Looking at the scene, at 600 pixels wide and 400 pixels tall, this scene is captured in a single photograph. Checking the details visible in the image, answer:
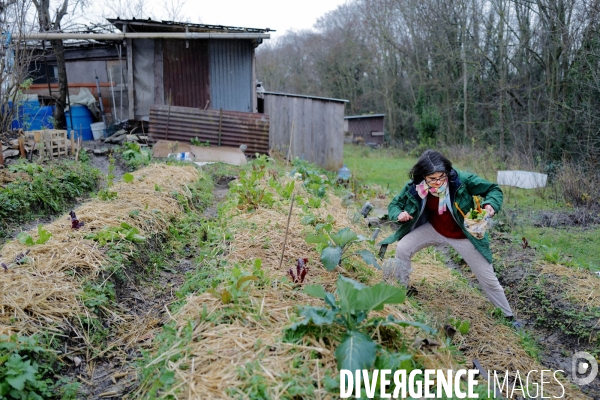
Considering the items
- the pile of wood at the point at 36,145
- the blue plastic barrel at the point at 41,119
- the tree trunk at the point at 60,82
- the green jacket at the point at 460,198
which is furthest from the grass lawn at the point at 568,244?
the tree trunk at the point at 60,82

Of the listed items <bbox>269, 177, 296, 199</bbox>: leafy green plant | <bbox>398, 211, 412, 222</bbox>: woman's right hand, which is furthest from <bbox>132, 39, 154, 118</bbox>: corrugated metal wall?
<bbox>398, 211, 412, 222</bbox>: woman's right hand

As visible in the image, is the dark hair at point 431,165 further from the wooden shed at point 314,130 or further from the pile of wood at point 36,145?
the wooden shed at point 314,130

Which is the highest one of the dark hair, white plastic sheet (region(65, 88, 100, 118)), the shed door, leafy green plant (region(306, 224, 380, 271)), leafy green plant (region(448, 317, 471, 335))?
the shed door

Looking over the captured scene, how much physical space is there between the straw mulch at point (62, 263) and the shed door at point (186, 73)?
8881 millimetres

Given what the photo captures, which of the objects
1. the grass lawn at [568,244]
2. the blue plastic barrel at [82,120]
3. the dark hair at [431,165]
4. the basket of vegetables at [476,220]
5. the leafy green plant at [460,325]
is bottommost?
the grass lawn at [568,244]

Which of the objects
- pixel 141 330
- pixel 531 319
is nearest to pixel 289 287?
pixel 141 330

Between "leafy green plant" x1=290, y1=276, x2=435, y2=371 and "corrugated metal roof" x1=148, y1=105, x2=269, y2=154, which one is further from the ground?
"corrugated metal roof" x1=148, y1=105, x2=269, y2=154

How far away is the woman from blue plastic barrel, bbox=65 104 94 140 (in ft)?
42.9

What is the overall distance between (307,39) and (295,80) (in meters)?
2.96

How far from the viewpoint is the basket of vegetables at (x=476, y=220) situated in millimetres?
4445

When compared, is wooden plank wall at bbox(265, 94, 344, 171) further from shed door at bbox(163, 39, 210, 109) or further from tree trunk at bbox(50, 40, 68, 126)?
tree trunk at bbox(50, 40, 68, 126)

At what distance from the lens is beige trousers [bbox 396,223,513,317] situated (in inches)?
185

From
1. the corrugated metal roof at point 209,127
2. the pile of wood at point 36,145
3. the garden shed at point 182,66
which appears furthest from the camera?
the garden shed at point 182,66

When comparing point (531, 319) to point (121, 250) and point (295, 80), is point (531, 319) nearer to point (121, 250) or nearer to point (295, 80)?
point (121, 250)
